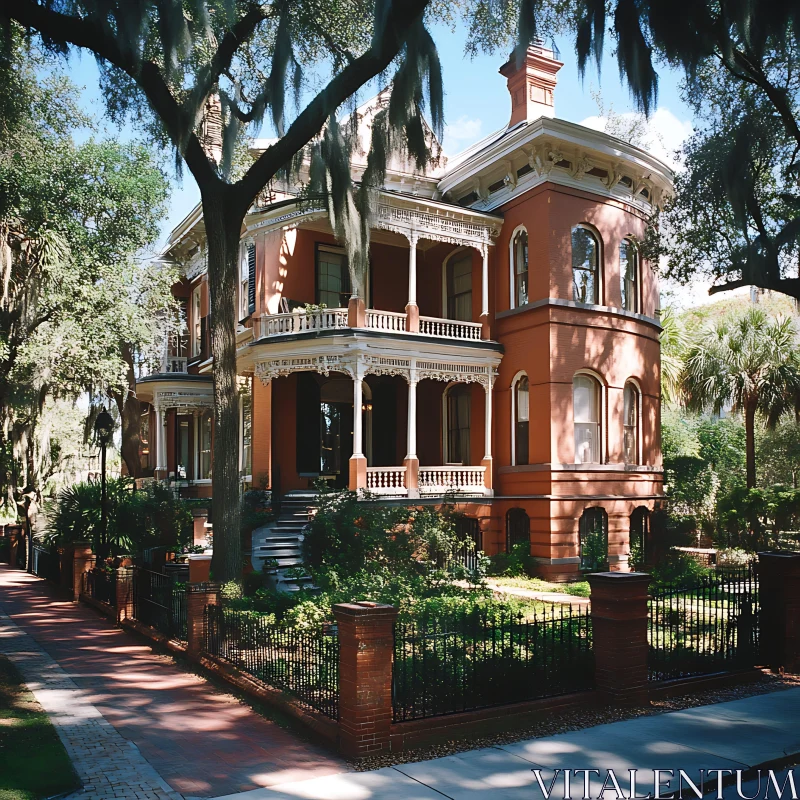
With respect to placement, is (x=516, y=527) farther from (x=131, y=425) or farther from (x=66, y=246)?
(x=131, y=425)

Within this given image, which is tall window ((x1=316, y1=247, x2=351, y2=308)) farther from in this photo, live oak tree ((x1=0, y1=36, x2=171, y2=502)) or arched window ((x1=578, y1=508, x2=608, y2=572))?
arched window ((x1=578, y1=508, x2=608, y2=572))

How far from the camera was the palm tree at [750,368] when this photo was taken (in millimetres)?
24906

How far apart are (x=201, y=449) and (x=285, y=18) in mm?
19200

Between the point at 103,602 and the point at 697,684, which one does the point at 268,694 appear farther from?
the point at 103,602

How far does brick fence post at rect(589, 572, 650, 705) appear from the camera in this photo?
337 inches

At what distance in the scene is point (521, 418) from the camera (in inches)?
875

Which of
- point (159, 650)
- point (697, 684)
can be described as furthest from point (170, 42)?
point (697, 684)

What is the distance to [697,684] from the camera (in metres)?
9.33

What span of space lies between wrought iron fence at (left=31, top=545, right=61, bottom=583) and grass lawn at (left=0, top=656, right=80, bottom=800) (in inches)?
456

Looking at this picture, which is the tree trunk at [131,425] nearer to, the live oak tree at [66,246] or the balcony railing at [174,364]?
the balcony railing at [174,364]

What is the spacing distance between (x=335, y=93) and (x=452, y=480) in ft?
37.1

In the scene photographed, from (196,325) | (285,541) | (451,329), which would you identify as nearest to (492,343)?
(451,329)

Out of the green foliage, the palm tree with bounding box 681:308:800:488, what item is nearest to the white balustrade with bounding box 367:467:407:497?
the green foliage

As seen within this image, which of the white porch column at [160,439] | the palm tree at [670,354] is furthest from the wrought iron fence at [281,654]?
the palm tree at [670,354]
